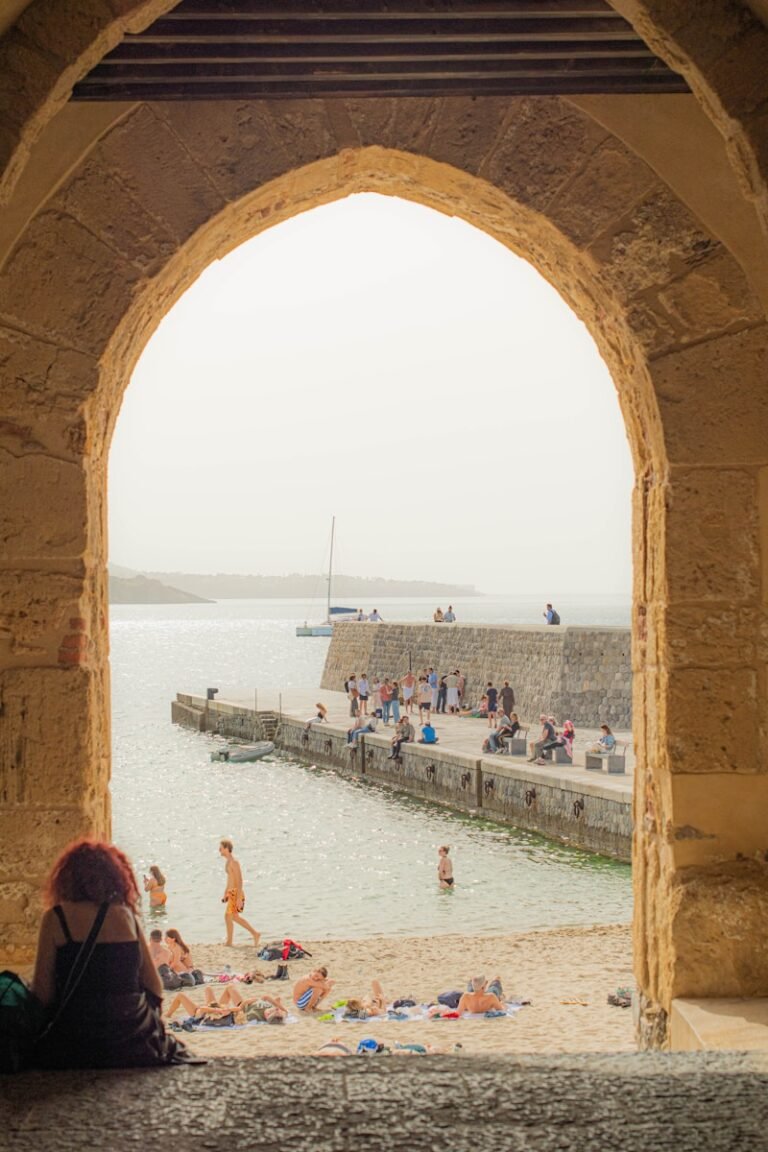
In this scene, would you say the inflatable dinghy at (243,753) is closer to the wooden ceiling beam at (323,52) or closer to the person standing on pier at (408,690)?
the person standing on pier at (408,690)

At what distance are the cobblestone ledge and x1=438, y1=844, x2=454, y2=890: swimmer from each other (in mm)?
12172

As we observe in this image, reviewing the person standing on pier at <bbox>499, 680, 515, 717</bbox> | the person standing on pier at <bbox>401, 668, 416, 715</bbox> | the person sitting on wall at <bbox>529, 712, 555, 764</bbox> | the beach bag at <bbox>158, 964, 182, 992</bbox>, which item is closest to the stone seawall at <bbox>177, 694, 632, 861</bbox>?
the person sitting on wall at <bbox>529, 712, 555, 764</bbox>

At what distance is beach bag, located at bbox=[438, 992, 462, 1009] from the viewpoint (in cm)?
909

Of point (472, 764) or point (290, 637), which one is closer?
point (472, 764)

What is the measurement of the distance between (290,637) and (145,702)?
273ft

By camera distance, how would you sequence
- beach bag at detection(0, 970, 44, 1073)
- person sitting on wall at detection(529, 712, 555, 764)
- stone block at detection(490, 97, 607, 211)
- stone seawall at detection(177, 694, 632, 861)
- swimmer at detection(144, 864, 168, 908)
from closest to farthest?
beach bag at detection(0, 970, 44, 1073), stone block at detection(490, 97, 607, 211), swimmer at detection(144, 864, 168, 908), stone seawall at detection(177, 694, 632, 861), person sitting on wall at detection(529, 712, 555, 764)

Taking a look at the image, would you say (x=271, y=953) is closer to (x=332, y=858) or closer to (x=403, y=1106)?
(x=332, y=858)

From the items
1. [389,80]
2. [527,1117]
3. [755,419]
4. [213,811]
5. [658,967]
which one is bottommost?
[213,811]

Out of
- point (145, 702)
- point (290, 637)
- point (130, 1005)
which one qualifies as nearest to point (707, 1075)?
point (130, 1005)

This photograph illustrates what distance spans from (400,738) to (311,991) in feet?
43.1

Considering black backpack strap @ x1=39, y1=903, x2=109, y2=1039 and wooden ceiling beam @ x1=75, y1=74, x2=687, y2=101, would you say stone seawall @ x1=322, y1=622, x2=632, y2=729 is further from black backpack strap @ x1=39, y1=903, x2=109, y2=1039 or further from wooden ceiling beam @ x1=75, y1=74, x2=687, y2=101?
black backpack strap @ x1=39, y1=903, x2=109, y2=1039

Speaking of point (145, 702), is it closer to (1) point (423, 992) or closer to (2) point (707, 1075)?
(1) point (423, 992)

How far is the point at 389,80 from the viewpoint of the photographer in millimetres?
3146

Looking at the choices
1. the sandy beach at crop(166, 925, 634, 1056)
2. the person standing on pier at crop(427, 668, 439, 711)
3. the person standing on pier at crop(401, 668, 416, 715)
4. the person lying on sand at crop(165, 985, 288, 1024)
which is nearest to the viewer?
the sandy beach at crop(166, 925, 634, 1056)
